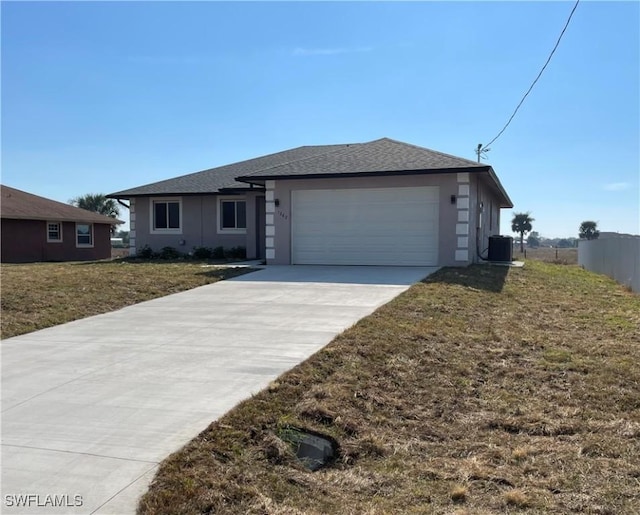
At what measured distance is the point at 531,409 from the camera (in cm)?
489

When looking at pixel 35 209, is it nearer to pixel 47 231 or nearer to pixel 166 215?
pixel 47 231

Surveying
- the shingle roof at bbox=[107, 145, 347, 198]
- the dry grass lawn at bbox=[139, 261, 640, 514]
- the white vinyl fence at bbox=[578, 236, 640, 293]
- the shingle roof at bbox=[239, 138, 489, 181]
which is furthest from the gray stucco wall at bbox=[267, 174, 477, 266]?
the dry grass lawn at bbox=[139, 261, 640, 514]

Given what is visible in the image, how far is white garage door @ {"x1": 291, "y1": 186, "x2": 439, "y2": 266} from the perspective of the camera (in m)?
15.2

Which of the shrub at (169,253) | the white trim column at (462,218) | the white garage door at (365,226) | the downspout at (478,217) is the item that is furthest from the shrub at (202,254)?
the downspout at (478,217)

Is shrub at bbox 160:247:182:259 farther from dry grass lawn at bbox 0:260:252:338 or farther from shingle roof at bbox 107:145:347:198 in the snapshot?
dry grass lawn at bbox 0:260:252:338

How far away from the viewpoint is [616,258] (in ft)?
59.9

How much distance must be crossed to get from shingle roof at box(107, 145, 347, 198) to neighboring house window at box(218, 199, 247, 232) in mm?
708

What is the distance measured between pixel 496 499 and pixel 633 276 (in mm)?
13997

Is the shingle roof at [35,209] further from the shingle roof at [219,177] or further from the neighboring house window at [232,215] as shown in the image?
the neighboring house window at [232,215]

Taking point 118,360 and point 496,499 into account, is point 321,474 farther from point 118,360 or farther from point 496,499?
point 118,360

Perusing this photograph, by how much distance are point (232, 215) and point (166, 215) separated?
9.76ft

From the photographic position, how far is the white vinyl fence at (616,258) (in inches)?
586

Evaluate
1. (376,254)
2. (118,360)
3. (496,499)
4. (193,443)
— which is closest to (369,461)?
(496,499)

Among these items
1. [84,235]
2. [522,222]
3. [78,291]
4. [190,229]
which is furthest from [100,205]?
[522,222]
